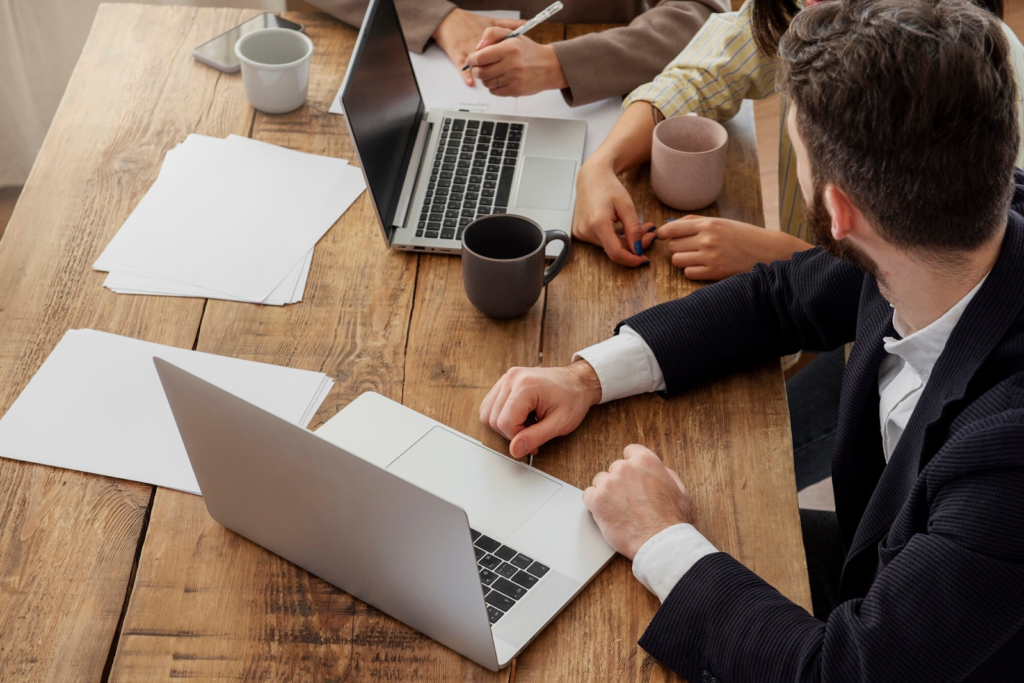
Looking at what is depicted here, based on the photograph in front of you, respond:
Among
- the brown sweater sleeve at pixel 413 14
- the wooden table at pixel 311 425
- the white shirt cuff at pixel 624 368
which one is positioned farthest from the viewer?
the brown sweater sleeve at pixel 413 14

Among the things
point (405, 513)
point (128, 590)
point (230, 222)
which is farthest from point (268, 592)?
point (230, 222)

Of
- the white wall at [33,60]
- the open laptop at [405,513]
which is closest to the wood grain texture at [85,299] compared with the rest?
the open laptop at [405,513]

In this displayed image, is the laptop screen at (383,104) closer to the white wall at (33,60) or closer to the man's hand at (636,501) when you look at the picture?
the man's hand at (636,501)

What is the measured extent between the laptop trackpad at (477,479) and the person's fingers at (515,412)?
3 centimetres

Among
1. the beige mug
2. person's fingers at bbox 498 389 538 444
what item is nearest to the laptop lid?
person's fingers at bbox 498 389 538 444

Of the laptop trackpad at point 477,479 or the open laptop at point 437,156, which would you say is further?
the open laptop at point 437,156

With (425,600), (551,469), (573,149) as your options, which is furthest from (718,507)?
(573,149)

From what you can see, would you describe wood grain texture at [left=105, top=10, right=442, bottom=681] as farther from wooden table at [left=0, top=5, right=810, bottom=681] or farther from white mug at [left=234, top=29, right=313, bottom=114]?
white mug at [left=234, top=29, right=313, bottom=114]

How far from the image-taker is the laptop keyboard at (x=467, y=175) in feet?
4.13

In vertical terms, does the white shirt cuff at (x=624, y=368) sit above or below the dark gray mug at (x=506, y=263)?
below

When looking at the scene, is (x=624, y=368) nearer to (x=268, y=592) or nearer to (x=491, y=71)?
(x=268, y=592)

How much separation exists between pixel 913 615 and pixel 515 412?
16.4 inches

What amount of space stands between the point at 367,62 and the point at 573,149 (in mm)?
337

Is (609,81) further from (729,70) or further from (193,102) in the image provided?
(193,102)
